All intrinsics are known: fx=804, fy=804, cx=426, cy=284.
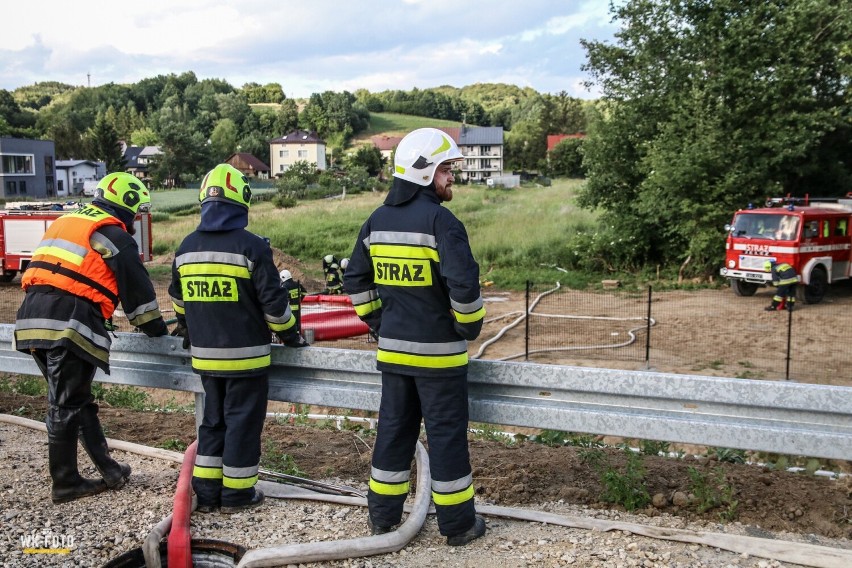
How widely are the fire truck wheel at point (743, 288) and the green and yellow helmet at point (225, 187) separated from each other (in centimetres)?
1754

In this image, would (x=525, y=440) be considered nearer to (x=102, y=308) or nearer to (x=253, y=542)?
(x=253, y=542)

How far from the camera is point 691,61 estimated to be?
22219 mm

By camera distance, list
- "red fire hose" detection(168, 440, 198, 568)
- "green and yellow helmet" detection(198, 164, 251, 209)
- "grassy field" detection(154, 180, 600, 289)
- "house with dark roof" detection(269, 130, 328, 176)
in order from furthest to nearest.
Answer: "house with dark roof" detection(269, 130, 328, 176), "grassy field" detection(154, 180, 600, 289), "green and yellow helmet" detection(198, 164, 251, 209), "red fire hose" detection(168, 440, 198, 568)

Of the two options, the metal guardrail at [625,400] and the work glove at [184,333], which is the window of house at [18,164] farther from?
the metal guardrail at [625,400]

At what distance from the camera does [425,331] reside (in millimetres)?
3955

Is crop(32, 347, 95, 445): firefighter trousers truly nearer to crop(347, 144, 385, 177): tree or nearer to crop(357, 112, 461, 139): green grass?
crop(347, 144, 385, 177): tree

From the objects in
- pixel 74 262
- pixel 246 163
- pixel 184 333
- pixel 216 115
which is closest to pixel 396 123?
pixel 216 115

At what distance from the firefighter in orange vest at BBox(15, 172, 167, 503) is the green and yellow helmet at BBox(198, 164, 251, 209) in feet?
2.15

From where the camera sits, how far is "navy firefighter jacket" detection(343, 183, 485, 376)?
382cm

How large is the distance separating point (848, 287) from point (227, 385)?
2077 cm

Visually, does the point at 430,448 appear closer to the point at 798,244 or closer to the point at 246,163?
the point at 798,244

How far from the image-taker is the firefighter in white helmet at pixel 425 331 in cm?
387

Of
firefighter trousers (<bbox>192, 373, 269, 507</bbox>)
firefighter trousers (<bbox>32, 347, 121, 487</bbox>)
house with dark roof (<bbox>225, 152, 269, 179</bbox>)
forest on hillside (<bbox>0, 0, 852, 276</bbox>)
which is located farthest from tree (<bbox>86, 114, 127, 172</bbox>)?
firefighter trousers (<bbox>192, 373, 269, 507</bbox>)

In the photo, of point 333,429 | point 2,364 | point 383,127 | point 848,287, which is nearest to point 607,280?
point 848,287
